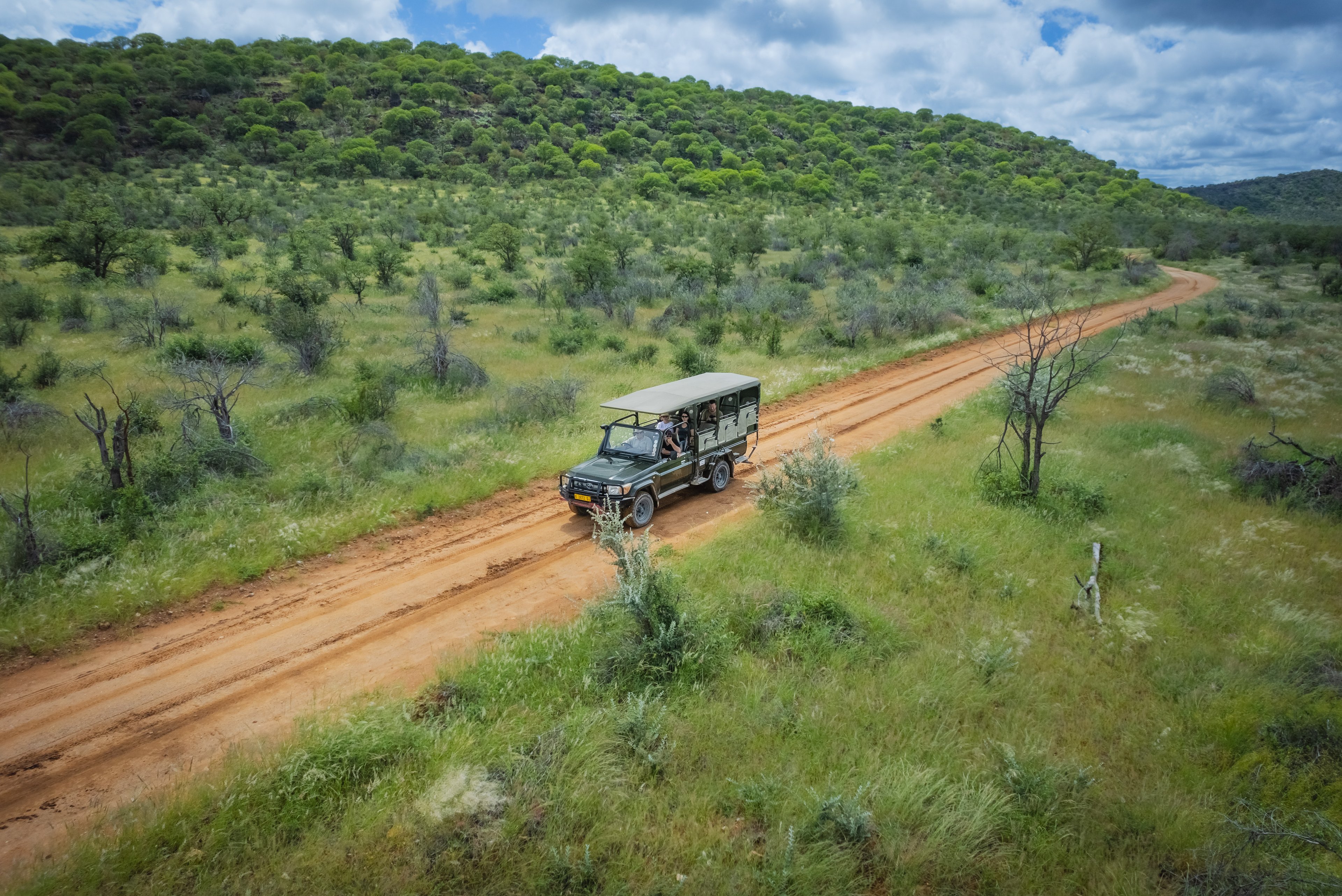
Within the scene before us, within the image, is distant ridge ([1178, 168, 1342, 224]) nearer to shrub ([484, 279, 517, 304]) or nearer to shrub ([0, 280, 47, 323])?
shrub ([484, 279, 517, 304])

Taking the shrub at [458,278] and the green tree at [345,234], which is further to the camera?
the green tree at [345,234]

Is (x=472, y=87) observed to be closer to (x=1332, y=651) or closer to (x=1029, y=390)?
(x=1029, y=390)

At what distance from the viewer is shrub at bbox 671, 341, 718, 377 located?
21.3m

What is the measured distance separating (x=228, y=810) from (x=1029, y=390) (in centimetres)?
1316

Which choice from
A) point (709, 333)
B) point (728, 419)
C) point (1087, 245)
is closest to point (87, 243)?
point (709, 333)

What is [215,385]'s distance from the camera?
15.9m

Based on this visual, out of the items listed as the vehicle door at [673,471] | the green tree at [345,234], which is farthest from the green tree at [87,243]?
the vehicle door at [673,471]

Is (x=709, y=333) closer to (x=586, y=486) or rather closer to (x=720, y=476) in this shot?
(x=720, y=476)

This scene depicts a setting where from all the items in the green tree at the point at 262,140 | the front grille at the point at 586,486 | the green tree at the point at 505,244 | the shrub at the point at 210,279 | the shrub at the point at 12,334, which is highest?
the green tree at the point at 262,140

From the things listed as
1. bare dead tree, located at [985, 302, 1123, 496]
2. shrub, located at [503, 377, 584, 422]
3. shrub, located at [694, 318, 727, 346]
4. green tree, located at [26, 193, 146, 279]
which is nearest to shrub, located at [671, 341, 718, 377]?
shrub, located at [694, 318, 727, 346]

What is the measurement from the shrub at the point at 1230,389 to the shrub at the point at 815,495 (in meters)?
14.0

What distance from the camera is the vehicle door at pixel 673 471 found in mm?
12703

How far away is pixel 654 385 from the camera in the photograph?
67.4ft

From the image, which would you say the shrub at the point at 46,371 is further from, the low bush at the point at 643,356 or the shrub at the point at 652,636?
the shrub at the point at 652,636
